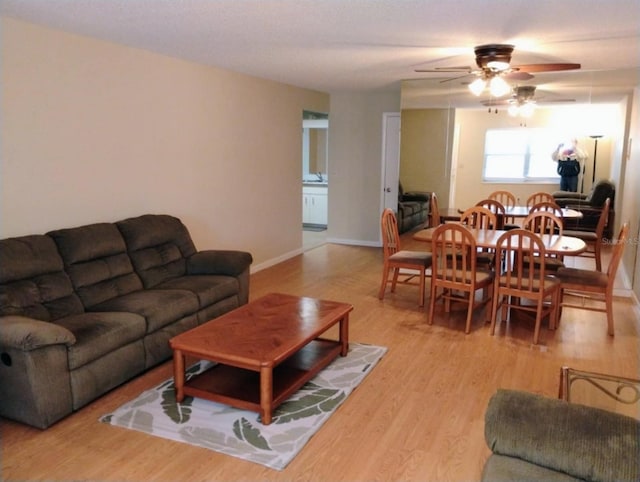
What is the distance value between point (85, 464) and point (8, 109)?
2.32m

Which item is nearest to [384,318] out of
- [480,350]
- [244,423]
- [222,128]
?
[480,350]

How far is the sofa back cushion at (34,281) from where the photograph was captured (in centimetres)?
313

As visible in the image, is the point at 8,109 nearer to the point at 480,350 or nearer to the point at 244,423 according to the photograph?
the point at 244,423

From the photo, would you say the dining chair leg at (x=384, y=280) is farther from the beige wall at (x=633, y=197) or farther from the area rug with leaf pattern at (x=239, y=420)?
the beige wall at (x=633, y=197)

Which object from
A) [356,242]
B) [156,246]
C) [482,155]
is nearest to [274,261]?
[356,242]

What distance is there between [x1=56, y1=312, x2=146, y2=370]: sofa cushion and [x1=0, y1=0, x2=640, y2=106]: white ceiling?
1865 millimetres

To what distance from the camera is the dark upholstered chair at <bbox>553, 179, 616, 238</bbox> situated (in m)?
5.54

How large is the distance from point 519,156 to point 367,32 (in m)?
3.28

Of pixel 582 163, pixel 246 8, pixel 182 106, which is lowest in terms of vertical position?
pixel 582 163

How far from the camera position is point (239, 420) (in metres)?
2.88

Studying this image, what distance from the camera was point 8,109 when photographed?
341 cm

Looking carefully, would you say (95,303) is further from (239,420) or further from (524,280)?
(524,280)

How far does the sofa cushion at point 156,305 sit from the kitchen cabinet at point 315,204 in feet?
19.4

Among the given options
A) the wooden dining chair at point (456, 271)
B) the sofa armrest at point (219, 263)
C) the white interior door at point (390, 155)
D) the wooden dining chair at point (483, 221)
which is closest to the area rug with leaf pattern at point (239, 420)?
the sofa armrest at point (219, 263)
